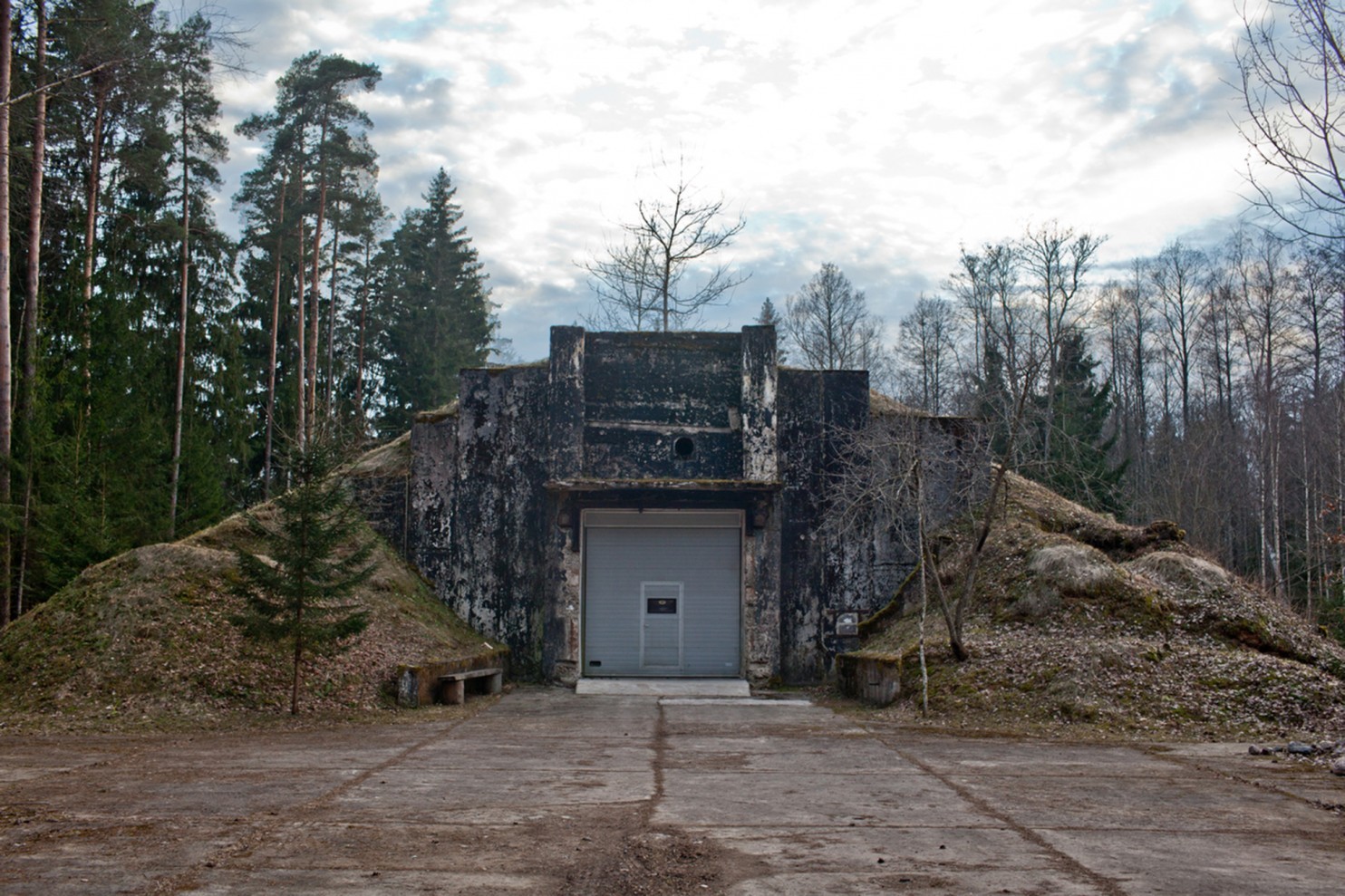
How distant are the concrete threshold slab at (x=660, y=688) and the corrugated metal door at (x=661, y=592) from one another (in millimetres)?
648

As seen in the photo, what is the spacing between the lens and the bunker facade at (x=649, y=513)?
59.1 ft

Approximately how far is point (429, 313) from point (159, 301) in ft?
50.7

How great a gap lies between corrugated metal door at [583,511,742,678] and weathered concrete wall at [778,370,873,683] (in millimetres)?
1040

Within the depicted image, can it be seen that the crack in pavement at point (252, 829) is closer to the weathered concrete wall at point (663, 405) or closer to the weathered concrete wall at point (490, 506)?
the weathered concrete wall at point (490, 506)

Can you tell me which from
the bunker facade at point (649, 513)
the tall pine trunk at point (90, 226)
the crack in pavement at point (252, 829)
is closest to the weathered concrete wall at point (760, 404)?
the bunker facade at point (649, 513)

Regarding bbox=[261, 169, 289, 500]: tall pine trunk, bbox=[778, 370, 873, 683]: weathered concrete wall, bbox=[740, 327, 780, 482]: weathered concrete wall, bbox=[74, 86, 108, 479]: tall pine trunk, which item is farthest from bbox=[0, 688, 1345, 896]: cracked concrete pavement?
bbox=[261, 169, 289, 500]: tall pine trunk

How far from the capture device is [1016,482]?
1997 cm

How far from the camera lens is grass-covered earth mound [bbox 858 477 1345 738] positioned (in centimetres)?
1198

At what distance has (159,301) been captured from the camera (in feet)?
94.3

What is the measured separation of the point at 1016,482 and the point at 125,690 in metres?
15.3

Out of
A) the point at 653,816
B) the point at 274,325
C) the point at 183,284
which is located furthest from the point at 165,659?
the point at 274,325

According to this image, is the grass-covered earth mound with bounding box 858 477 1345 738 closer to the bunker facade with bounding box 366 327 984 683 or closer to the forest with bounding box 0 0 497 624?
the bunker facade with bounding box 366 327 984 683

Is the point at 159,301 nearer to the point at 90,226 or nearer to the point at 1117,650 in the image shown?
the point at 90,226

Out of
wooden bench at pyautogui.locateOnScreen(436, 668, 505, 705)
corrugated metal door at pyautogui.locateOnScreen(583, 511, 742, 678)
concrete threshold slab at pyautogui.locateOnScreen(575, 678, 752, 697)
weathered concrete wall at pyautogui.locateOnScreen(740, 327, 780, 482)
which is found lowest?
concrete threshold slab at pyautogui.locateOnScreen(575, 678, 752, 697)
